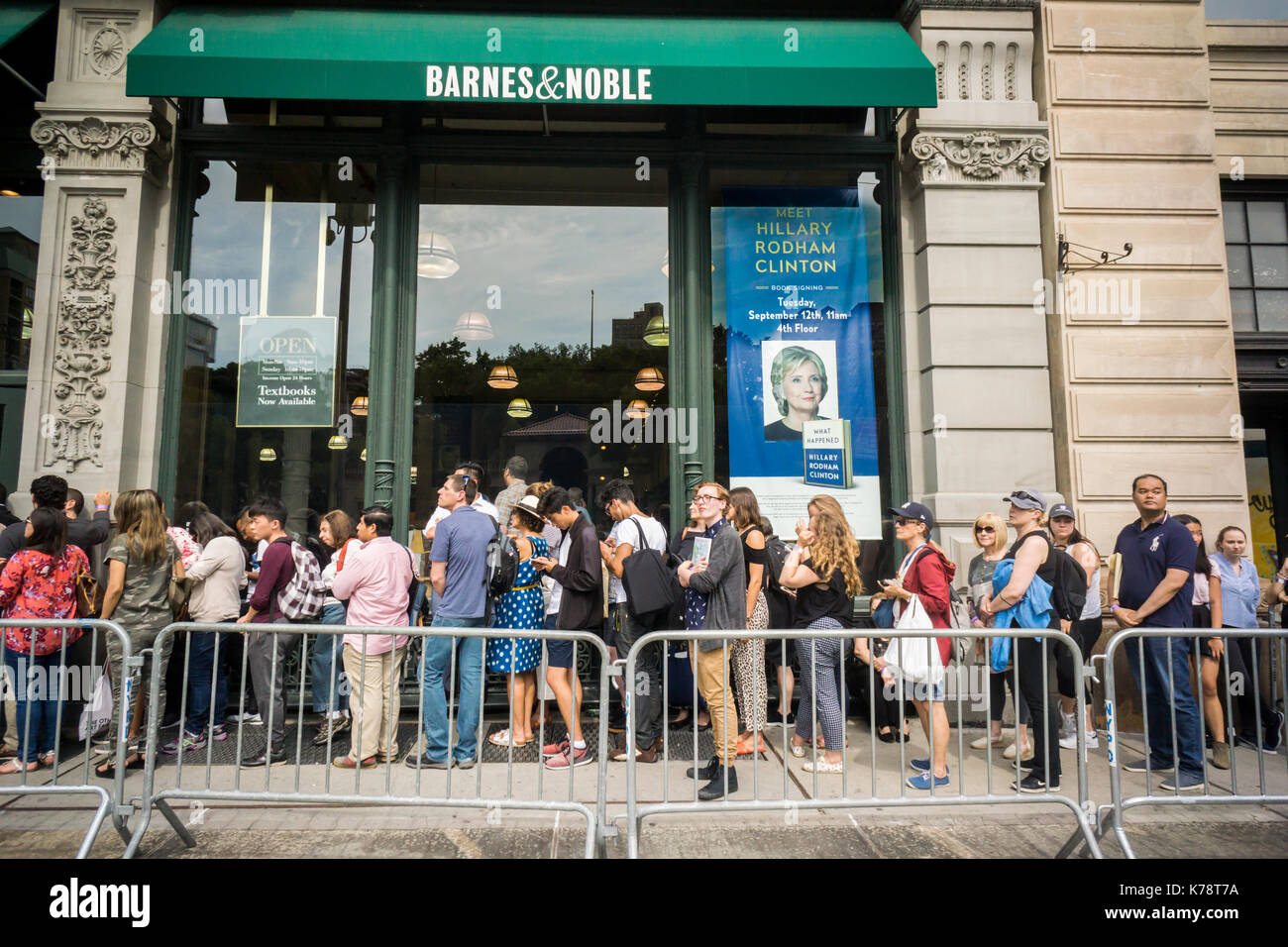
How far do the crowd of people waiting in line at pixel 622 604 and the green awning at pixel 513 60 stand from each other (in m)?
3.78

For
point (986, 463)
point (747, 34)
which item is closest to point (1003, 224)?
point (986, 463)

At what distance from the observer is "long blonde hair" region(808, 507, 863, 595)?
576 centimetres

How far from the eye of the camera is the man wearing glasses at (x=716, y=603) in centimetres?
514

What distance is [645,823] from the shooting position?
185 inches

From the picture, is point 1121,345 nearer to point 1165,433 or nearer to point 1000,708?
point 1165,433

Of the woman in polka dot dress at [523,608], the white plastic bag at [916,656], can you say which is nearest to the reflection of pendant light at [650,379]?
the woman in polka dot dress at [523,608]

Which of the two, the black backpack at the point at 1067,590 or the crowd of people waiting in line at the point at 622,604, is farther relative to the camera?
the black backpack at the point at 1067,590

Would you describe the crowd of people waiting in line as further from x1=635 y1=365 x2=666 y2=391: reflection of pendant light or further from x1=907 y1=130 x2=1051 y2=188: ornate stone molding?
x1=907 y1=130 x2=1051 y2=188: ornate stone molding

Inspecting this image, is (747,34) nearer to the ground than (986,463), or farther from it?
farther from it

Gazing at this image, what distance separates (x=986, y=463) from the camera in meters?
7.54

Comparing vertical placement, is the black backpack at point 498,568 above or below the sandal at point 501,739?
above

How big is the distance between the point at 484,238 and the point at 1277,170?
351 inches

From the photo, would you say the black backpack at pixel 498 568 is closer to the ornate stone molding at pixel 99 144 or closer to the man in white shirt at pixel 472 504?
the man in white shirt at pixel 472 504

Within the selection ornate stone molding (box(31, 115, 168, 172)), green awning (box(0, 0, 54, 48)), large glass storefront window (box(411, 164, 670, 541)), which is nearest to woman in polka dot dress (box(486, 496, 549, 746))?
large glass storefront window (box(411, 164, 670, 541))
